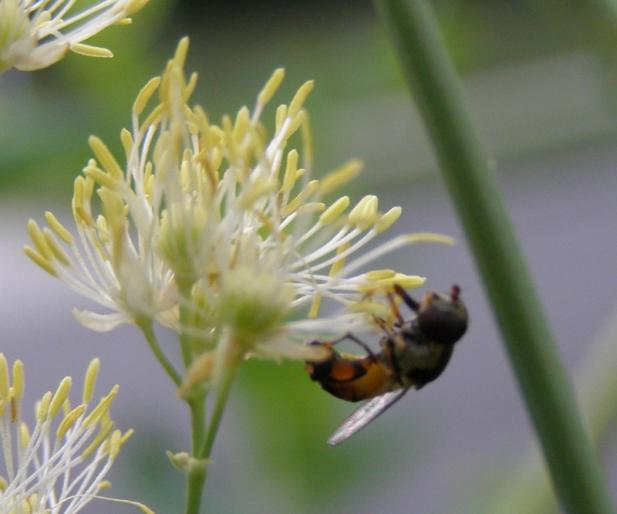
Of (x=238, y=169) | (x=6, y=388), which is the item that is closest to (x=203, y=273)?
(x=238, y=169)

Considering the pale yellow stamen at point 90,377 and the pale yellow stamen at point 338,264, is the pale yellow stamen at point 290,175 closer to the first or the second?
the pale yellow stamen at point 338,264

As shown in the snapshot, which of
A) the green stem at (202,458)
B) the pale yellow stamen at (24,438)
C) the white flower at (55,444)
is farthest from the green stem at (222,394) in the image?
the pale yellow stamen at (24,438)

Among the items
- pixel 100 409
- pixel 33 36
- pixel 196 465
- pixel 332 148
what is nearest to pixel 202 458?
pixel 196 465

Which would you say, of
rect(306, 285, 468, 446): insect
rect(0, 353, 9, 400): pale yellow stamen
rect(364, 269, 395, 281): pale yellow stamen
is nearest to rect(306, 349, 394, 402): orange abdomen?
rect(306, 285, 468, 446): insect

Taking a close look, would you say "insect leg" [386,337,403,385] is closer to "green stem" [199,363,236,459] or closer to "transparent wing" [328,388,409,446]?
"transparent wing" [328,388,409,446]

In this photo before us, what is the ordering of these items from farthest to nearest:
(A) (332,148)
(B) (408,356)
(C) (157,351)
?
1. (A) (332,148)
2. (B) (408,356)
3. (C) (157,351)

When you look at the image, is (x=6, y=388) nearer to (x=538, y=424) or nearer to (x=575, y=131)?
(x=538, y=424)

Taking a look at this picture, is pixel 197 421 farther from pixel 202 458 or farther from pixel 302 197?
pixel 302 197
